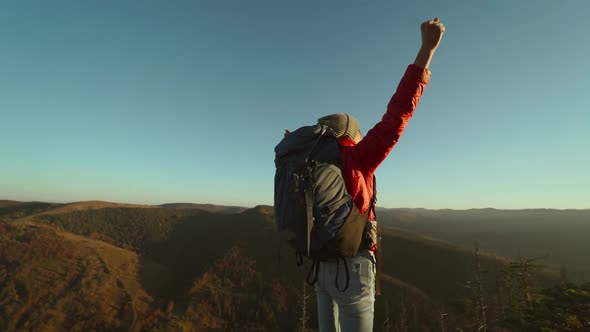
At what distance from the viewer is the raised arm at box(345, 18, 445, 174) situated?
1.73 meters

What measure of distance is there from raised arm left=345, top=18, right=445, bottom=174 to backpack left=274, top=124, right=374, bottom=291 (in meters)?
0.34

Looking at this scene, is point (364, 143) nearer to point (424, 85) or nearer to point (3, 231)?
point (424, 85)

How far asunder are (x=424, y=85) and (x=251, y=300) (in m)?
55.6

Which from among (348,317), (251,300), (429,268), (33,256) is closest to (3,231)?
(33,256)

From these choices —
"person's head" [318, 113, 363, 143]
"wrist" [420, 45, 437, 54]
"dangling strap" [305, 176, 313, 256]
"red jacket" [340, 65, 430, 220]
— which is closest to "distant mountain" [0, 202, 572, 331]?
"person's head" [318, 113, 363, 143]

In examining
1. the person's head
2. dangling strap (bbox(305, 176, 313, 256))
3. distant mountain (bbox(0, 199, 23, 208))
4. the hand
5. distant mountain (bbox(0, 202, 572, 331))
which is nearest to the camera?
the hand

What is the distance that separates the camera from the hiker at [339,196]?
1.82 meters

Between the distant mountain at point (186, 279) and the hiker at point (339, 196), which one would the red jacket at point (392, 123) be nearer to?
the hiker at point (339, 196)

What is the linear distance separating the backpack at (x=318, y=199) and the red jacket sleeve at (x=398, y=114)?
300mm

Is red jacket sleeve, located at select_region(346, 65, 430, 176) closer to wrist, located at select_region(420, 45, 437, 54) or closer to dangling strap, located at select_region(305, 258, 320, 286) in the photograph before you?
wrist, located at select_region(420, 45, 437, 54)

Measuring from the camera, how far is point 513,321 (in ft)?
34.3

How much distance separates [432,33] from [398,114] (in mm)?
554

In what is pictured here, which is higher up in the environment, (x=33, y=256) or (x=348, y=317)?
(x=348, y=317)

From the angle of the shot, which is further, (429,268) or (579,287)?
(429,268)
